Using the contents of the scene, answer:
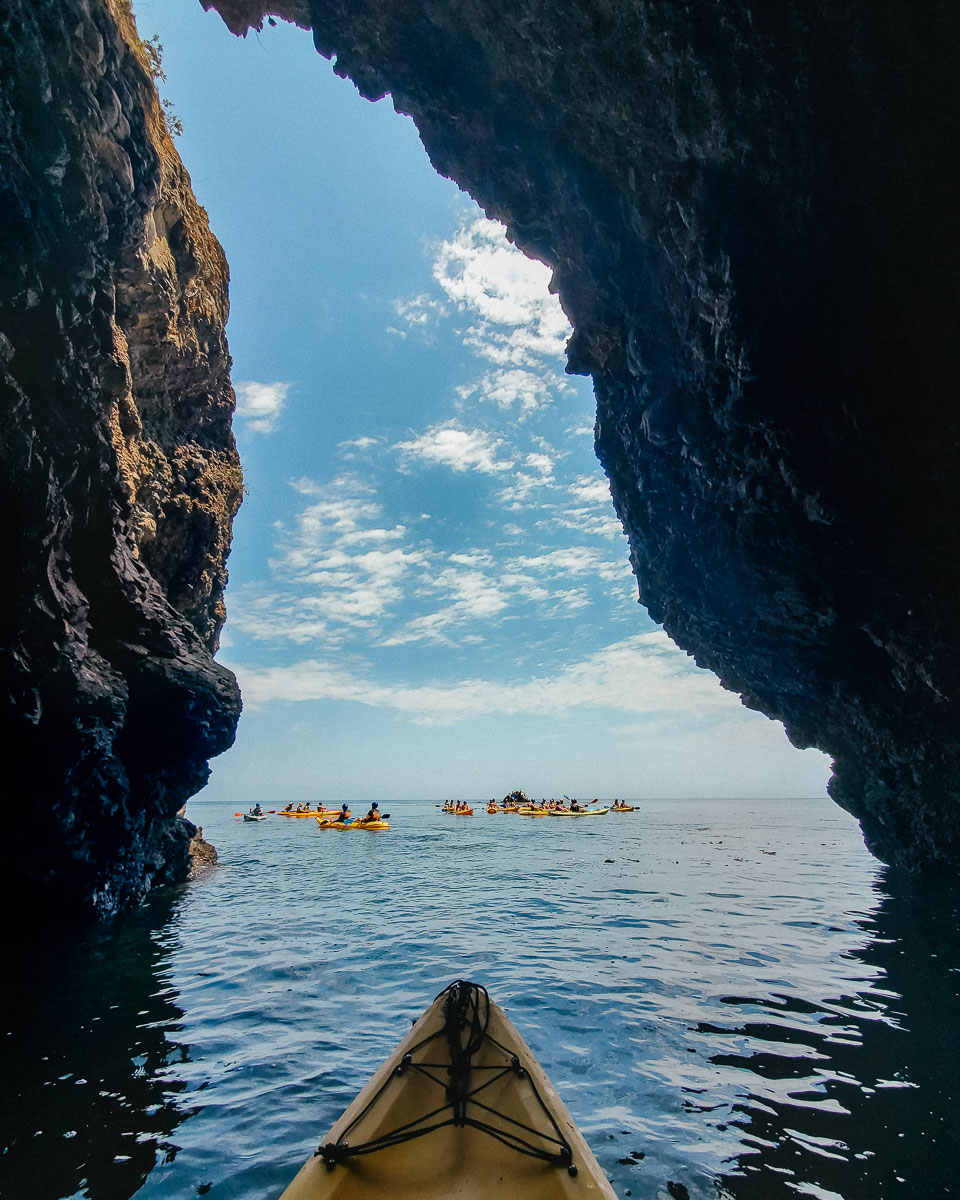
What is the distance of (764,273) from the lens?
870 centimetres

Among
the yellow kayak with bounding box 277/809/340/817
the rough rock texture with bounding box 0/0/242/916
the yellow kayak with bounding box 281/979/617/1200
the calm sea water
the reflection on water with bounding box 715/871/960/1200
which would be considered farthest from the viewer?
the yellow kayak with bounding box 277/809/340/817

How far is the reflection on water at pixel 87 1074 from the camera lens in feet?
13.1

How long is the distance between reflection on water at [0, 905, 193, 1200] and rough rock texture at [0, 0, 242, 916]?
312 centimetres

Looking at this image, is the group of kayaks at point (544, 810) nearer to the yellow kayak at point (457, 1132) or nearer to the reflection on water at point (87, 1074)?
the reflection on water at point (87, 1074)

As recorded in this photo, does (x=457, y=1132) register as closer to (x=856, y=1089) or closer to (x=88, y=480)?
(x=856, y=1089)

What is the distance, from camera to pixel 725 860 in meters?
21.7

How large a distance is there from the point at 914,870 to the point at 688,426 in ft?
48.6

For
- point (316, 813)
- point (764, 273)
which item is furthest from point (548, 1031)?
point (316, 813)

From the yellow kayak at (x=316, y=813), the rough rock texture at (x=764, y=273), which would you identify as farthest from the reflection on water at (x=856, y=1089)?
the yellow kayak at (x=316, y=813)

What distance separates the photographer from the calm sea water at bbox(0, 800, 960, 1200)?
13.5 ft

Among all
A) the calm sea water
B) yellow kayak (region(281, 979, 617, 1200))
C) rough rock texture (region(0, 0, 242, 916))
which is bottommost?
the calm sea water

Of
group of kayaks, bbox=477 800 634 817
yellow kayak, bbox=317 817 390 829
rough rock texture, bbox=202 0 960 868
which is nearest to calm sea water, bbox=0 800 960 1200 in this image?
rough rock texture, bbox=202 0 960 868

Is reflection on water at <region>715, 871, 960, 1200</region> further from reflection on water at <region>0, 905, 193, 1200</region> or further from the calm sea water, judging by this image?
reflection on water at <region>0, 905, 193, 1200</region>

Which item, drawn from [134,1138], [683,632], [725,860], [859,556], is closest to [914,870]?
[725,860]
